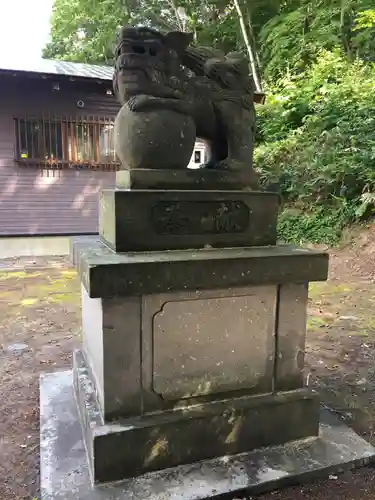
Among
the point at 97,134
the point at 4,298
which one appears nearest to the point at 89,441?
the point at 4,298

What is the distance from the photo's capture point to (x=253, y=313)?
7.19 ft

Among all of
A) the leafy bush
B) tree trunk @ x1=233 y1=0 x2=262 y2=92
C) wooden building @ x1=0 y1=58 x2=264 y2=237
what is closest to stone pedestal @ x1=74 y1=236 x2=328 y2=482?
the leafy bush

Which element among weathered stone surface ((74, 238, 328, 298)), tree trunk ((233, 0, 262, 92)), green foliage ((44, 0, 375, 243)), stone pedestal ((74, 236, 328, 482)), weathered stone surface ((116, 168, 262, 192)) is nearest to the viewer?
weathered stone surface ((74, 238, 328, 298))

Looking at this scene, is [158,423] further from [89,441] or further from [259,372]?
[259,372]

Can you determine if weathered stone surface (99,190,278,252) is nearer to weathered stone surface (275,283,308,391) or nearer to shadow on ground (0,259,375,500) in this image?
weathered stone surface (275,283,308,391)

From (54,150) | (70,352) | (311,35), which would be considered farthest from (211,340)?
(311,35)

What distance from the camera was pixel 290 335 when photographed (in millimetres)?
2271

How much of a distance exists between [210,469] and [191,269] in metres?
0.99

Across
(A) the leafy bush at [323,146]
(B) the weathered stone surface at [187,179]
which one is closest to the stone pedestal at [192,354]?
(B) the weathered stone surface at [187,179]

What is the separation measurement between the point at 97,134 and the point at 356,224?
5.59 metres

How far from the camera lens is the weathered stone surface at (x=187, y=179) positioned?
7.02 ft

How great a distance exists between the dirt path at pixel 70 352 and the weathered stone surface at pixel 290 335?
508 millimetres

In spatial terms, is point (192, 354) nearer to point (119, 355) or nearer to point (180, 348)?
point (180, 348)

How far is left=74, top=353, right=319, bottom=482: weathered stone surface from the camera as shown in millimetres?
1939
